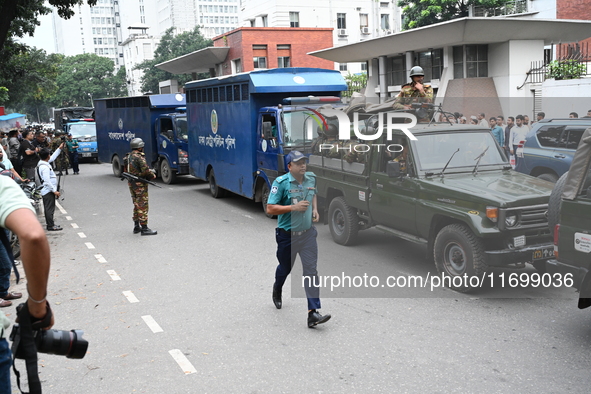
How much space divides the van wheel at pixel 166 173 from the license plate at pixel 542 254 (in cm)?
1432

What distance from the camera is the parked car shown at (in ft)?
37.6

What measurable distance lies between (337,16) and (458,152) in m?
54.9

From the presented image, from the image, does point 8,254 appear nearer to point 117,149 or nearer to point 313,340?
point 313,340

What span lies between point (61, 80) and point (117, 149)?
78.5m

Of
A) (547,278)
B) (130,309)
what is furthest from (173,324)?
(547,278)

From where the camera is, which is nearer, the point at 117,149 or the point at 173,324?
the point at 173,324

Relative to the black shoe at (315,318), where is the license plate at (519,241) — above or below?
above

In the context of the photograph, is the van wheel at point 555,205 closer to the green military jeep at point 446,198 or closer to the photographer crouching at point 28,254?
the green military jeep at point 446,198

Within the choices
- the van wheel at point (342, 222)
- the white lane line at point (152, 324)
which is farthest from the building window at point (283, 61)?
the white lane line at point (152, 324)

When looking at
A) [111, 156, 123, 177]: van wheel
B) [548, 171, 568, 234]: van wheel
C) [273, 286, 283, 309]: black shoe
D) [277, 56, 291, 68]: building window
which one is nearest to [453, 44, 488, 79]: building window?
[111, 156, 123, 177]: van wheel

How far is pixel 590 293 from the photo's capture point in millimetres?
5379

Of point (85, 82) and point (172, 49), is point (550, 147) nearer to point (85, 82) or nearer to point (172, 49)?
point (172, 49)

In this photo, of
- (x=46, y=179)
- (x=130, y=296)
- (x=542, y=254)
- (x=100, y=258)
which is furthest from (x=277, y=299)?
(x=46, y=179)

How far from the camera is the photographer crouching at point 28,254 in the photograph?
2.54 metres
